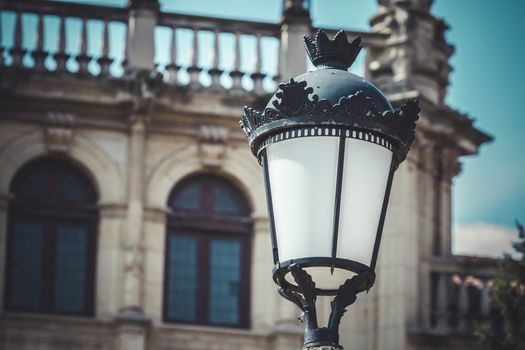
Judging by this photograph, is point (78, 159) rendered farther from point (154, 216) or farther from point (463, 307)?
point (463, 307)

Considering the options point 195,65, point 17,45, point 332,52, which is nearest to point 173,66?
point 195,65

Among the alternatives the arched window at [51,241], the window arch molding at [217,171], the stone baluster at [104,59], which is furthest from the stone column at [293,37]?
the arched window at [51,241]

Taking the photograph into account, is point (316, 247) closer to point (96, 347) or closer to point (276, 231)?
point (276, 231)

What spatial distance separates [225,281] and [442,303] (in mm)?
3459

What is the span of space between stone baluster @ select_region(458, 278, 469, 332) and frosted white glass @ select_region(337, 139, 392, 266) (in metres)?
18.9

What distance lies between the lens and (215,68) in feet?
95.7

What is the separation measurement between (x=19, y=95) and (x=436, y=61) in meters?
6.88

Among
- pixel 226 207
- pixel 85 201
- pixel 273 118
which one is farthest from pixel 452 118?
pixel 273 118

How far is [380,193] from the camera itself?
35.0ft

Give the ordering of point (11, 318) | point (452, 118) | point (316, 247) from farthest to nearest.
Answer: point (452, 118) < point (11, 318) < point (316, 247)

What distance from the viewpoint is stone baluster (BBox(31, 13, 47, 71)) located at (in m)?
28.8

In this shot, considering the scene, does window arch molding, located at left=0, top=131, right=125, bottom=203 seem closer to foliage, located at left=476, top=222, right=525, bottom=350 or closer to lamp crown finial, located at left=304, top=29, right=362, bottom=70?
foliage, located at left=476, top=222, right=525, bottom=350

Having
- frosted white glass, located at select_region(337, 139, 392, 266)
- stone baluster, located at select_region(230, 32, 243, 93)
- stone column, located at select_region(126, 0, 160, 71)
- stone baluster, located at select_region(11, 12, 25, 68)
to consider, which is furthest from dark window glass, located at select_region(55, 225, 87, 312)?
frosted white glass, located at select_region(337, 139, 392, 266)

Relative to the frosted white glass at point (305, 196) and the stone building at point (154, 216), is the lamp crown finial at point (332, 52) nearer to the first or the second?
the frosted white glass at point (305, 196)
